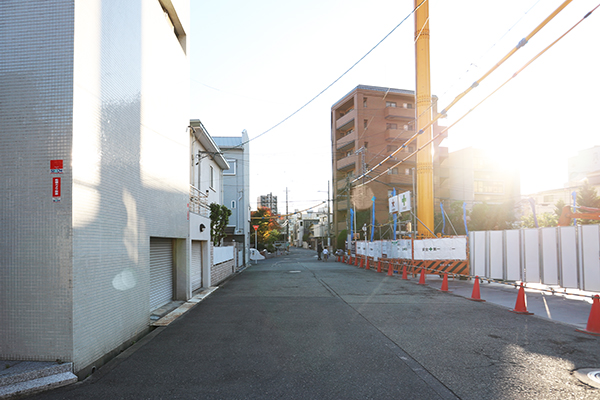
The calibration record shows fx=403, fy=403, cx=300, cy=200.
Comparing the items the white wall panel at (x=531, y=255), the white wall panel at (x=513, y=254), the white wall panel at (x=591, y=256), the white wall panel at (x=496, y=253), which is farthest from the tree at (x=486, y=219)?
the white wall panel at (x=591, y=256)

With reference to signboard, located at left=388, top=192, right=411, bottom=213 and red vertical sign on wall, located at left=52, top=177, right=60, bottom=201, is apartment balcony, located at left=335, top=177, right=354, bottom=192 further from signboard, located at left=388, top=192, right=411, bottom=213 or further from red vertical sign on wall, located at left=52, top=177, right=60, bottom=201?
red vertical sign on wall, located at left=52, top=177, right=60, bottom=201

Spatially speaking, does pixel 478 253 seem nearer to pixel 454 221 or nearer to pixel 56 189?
pixel 56 189

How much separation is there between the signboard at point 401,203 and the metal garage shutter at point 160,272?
16.2 meters

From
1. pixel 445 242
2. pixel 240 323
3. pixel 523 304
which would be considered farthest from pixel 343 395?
pixel 445 242

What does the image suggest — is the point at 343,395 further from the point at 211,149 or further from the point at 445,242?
the point at 211,149

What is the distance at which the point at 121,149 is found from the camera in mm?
6812

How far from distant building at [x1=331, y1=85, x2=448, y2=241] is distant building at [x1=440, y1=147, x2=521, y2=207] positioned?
3.72 m

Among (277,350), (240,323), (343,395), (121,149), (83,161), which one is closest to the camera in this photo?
(343,395)

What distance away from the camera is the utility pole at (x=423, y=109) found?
24219 mm

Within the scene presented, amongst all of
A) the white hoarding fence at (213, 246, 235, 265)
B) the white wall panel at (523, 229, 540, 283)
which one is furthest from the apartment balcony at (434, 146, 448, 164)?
the white wall panel at (523, 229, 540, 283)

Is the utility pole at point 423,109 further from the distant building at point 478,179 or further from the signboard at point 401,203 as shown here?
the distant building at point 478,179

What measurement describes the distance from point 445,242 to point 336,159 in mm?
42737

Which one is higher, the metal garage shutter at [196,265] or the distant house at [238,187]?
the distant house at [238,187]

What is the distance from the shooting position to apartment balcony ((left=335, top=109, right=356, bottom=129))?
5446 centimetres
